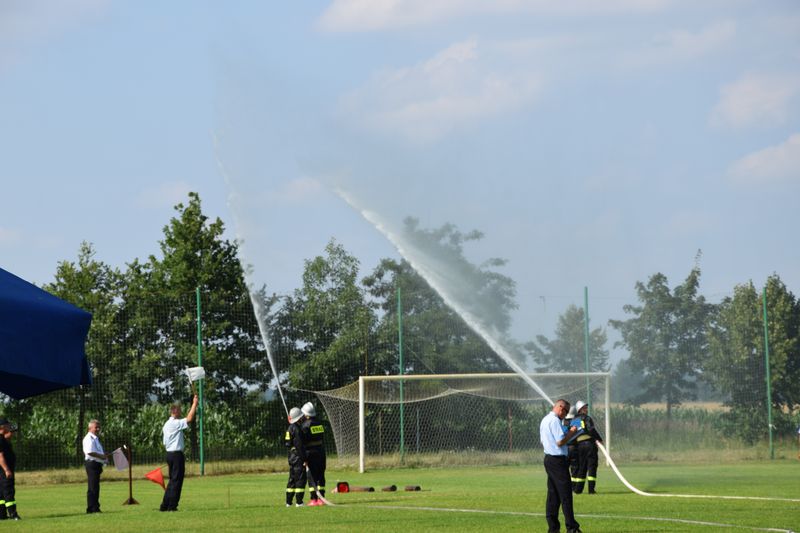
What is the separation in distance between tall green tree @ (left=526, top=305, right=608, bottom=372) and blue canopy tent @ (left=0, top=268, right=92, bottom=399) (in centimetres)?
1949

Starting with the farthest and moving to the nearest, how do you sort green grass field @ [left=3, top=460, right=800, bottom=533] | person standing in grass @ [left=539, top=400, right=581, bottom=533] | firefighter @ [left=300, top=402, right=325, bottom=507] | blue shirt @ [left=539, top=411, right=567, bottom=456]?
firefighter @ [left=300, top=402, right=325, bottom=507], green grass field @ [left=3, top=460, right=800, bottom=533], blue shirt @ [left=539, top=411, right=567, bottom=456], person standing in grass @ [left=539, top=400, right=581, bottom=533]

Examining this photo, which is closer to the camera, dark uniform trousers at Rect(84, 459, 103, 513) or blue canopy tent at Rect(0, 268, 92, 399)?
blue canopy tent at Rect(0, 268, 92, 399)

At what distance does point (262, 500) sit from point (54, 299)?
14.9 meters

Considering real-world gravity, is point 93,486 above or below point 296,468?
below

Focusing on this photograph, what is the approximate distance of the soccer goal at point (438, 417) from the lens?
33.8 meters

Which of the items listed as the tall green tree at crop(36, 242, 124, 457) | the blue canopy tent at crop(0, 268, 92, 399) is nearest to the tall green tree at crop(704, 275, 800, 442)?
the tall green tree at crop(36, 242, 124, 457)

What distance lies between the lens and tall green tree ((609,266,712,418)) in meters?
35.2

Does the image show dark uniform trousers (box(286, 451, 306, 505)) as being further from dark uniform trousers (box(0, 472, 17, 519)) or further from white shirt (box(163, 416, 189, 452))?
dark uniform trousers (box(0, 472, 17, 519))

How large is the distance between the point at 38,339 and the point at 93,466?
44.1 feet

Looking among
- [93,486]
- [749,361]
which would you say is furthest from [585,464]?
[749,361]

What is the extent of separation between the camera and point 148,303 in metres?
34.3

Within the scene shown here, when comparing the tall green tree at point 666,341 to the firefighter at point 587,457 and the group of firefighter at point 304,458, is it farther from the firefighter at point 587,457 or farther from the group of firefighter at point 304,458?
the group of firefighter at point 304,458

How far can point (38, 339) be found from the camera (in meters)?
8.15

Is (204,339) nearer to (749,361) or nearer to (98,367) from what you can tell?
(98,367)
